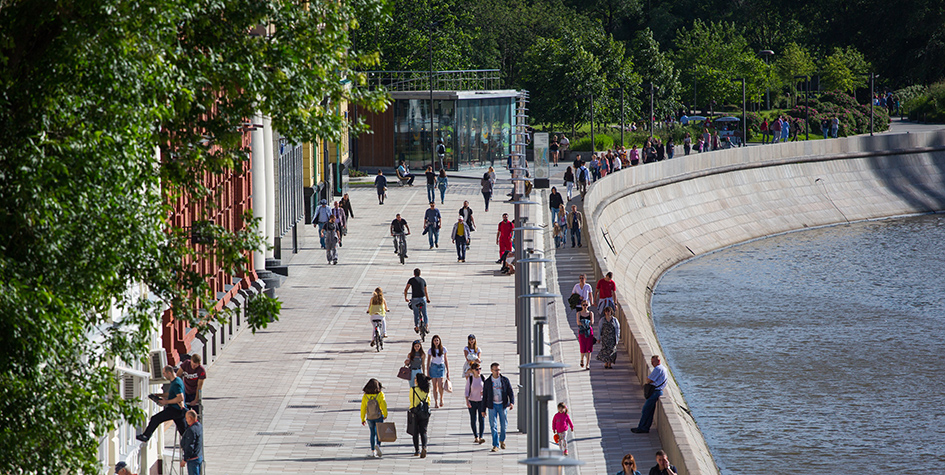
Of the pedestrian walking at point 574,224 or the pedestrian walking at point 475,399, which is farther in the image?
the pedestrian walking at point 574,224

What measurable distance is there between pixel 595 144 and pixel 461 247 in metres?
30.0

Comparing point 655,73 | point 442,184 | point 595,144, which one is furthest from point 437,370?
point 655,73

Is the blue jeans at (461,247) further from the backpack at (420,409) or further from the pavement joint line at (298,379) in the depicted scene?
the backpack at (420,409)

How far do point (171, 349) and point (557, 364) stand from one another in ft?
43.2

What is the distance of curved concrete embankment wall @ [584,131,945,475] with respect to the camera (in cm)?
4256

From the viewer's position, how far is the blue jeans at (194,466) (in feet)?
46.5

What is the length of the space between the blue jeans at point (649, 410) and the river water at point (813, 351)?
4.32 m

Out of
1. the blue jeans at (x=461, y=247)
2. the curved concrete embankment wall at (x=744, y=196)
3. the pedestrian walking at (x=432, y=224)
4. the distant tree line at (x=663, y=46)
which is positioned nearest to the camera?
the blue jeans at (x=461, y=247)

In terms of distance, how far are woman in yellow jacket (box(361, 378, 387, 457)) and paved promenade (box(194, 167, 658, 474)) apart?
0.79 ft

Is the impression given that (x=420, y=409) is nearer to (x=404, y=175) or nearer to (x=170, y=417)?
(x=170, y=417)

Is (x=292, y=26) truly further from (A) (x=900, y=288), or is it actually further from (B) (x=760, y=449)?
(A) (x=900, y=288)

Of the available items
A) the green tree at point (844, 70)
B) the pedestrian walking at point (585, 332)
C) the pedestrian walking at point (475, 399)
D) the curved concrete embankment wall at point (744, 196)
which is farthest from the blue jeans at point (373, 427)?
the green tree at point (844, 70)

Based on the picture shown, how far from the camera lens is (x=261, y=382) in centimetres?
2030

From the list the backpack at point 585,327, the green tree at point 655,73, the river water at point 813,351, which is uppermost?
the green tree at point 655,73
